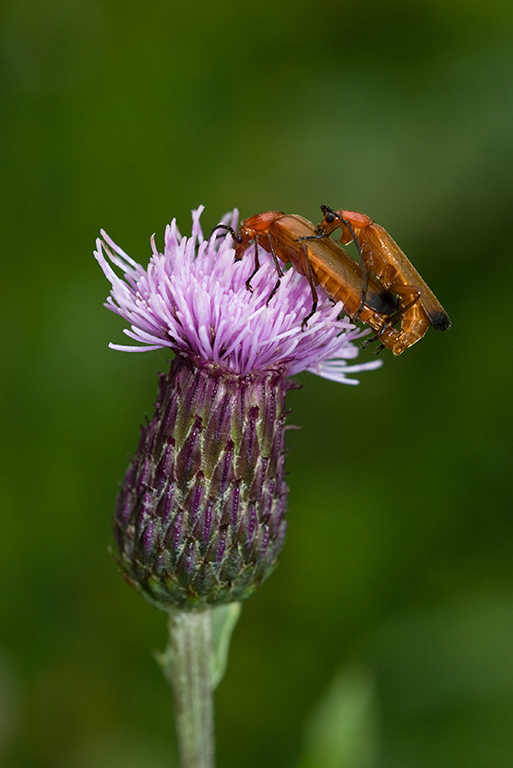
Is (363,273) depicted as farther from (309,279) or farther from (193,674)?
(193,674)

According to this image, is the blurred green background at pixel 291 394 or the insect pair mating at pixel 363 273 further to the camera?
the blurred green background at pixel 291 394

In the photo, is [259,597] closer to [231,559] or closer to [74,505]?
[74,505]

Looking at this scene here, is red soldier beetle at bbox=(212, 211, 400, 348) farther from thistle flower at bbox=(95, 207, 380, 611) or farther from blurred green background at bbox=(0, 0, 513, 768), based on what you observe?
blurred green background at bbox=(0, 0, 513, 768)

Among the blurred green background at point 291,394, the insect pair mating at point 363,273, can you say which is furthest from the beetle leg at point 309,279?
the blurred green background at point 291,394

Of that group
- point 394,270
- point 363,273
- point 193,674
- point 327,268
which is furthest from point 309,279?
point 193,674

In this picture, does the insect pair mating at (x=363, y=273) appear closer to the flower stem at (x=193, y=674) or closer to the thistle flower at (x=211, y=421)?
the thistle flower at (x=211, y=421)
